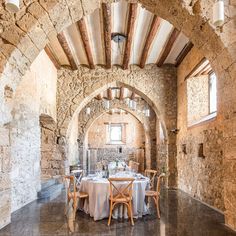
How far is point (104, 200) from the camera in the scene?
4.14 metres

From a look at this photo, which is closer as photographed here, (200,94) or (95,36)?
(95,36)

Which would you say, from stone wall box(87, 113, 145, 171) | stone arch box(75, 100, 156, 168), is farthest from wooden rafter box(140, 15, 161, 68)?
stone wall box(87, 113, 145, 171)

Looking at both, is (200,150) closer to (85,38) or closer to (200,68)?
(200,68)

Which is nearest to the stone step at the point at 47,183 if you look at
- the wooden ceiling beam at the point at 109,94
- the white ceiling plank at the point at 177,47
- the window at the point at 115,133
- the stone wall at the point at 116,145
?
the wooden ceiling beam at the point at 109,94

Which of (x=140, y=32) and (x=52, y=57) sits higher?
(x=140, y=32)

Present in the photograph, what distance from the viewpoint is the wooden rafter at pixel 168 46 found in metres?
5.45

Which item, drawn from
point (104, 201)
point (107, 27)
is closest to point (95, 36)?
point (107, 27)

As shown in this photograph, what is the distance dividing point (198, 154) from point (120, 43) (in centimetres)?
316

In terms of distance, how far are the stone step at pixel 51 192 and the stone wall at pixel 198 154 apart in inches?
130

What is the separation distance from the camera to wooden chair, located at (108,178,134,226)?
386 centimetres

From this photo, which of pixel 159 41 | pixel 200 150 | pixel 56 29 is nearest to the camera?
pixel 56 29

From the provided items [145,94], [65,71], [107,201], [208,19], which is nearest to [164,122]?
[145,94]

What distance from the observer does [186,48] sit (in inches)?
251

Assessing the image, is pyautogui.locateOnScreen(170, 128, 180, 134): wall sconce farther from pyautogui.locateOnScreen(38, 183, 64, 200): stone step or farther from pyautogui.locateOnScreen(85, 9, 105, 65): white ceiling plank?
pyautogui.locateOnScreen(38, 183, 64, 200): stone step
